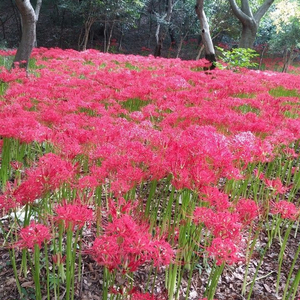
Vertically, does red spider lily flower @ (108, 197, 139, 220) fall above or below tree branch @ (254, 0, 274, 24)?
below

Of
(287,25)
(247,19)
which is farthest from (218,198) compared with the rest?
(287,25)

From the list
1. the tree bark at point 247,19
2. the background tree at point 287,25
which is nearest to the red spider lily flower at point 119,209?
the tree bark at point 247,19

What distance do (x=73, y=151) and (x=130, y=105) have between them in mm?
2709

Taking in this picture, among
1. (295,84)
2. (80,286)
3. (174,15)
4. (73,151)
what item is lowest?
(80,286)

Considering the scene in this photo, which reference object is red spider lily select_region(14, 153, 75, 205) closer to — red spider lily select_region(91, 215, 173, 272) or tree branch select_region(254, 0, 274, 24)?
red spider lily select_region(91, 215, 173, 272)

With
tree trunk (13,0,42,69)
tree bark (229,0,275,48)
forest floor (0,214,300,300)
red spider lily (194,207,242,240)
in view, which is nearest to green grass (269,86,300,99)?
forest floor (0,214,300,300)

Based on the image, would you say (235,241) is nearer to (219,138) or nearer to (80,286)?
(219,138)

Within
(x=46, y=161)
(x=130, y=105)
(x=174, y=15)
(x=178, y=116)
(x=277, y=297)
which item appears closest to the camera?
(x=46, y=161)

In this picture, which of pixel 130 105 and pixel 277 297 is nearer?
pixel 277 297

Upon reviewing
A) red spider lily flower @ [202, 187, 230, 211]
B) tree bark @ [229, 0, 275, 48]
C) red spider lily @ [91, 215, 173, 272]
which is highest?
tree bark @ [229, 0, 275, 48]

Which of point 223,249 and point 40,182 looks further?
point 40,182

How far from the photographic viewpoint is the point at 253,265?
273 centimetres

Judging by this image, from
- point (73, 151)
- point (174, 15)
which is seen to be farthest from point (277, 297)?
point (174, 15)

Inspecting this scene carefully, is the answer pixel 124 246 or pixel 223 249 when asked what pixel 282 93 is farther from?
pixel 124 246
